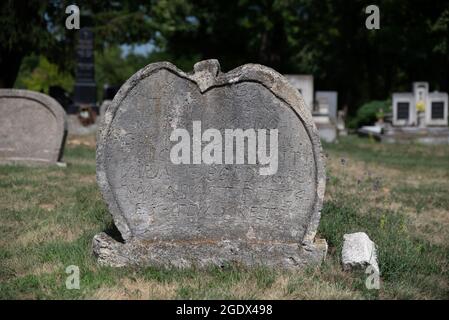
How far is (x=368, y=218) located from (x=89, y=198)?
3.64m

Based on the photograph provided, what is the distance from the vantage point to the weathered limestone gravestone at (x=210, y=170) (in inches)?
188

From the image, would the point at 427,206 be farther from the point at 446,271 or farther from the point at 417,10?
the point at 417,10

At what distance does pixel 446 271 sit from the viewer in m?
4.87

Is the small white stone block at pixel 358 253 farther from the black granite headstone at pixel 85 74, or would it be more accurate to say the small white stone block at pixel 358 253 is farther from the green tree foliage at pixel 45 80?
the green tree foliage at pixel 45 80

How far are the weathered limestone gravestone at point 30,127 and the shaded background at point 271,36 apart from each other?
34.5ft

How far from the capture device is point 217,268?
4.75 meters

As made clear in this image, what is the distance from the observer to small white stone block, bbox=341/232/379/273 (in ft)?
15.1

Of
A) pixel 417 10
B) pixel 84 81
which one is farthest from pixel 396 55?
pixel 84 81
